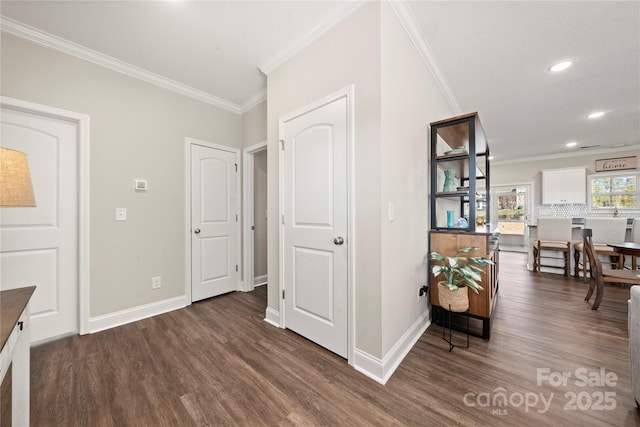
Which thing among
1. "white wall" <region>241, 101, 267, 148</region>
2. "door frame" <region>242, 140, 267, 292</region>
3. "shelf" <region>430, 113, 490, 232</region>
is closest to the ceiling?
"white wall" <region>241, 101, 267, 148</region>

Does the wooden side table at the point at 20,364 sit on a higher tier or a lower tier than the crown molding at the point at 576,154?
lower

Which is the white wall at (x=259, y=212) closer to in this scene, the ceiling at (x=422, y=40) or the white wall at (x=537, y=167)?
the ceiling at (x=422, y=40)

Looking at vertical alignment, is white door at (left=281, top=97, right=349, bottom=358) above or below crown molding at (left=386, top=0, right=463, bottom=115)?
below

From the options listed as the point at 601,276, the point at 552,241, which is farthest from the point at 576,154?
the point at 601,276

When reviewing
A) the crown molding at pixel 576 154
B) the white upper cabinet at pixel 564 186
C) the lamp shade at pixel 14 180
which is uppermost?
the crown molding at pixel 576 154

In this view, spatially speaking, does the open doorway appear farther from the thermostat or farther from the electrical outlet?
the thermostat

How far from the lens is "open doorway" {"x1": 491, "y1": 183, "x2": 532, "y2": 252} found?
6.71 meters

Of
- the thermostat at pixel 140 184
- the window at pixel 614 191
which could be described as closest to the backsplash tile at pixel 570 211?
the window at pixel 614 191

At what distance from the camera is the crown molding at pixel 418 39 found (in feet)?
5.79

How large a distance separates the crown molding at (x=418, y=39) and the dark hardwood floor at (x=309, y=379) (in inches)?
104

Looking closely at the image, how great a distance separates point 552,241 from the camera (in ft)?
14.6

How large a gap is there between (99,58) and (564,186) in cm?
908

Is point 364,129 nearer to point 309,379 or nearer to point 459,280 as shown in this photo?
point 459,280

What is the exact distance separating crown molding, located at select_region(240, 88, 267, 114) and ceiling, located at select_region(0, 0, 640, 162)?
0.05 ft
